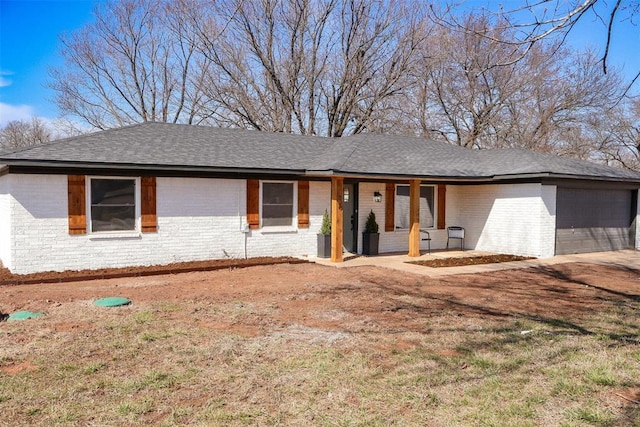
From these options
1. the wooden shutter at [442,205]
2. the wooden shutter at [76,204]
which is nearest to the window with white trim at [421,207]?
the wooden shutter at [442,205]

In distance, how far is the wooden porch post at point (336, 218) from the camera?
11.7 metres

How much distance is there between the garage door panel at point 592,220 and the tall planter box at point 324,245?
6877 mm

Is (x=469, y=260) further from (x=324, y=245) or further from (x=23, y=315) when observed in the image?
(x=23, y=315)

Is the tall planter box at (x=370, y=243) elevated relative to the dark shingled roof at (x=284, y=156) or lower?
lower

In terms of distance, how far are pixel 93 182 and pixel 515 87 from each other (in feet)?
74.3

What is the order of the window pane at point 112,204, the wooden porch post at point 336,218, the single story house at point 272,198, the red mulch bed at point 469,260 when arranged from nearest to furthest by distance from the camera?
the single story house at point 272,198 → the window pane at point 112,204 → the wooden porch post at point 336,218 → the red mulch bed at point 469,260

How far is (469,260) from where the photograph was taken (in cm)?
1259

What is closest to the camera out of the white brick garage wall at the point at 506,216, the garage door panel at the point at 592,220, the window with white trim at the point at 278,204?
the window with white trim at the point at 278,204

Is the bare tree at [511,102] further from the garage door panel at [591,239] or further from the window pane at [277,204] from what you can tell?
the window pane at [277,204]

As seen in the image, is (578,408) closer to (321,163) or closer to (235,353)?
(235,353)

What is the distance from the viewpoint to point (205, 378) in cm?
433

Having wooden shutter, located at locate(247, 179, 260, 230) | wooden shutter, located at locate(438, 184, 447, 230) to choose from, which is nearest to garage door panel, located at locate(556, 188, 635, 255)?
wooden shutter, located at locate(438, 184, 447, 230)

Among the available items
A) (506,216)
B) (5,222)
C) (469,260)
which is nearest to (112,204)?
(5,222)

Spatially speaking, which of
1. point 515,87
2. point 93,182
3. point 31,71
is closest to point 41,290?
point 93,182
